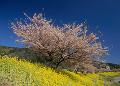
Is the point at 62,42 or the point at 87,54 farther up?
the point at 62,42

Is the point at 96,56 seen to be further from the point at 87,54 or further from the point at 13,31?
the point at 13,31

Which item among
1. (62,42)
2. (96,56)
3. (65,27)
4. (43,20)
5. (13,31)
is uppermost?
(43,20)

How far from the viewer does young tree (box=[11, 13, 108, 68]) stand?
10.8 m

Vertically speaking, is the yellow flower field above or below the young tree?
below

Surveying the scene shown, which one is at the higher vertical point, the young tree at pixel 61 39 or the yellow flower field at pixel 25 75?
the young tree at pixel 61 39

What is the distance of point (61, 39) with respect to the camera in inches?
418

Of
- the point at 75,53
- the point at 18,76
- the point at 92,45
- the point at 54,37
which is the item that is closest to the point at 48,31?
the point at 54,37

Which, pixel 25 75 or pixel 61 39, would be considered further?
pixel 61 39

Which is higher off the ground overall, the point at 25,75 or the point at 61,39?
the point at 61,39

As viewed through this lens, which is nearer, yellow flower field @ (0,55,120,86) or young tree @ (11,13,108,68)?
yellow flower field @ (0,55,120,86)

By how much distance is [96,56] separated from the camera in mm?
11664

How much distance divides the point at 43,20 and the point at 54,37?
7.97ft

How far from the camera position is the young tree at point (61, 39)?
10.8 m

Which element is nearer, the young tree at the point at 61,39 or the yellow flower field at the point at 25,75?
the yellow flower field at the point at 25,75
